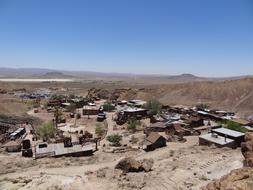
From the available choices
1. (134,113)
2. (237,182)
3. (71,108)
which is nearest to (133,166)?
(237,182)

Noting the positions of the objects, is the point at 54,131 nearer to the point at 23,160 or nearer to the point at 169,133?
the point at 23,160

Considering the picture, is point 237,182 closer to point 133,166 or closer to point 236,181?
point 236,181

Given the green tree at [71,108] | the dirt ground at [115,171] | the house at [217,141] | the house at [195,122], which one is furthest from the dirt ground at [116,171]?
the green tree at [71,108]

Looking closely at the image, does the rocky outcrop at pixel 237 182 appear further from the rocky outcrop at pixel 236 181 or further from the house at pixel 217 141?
the house at pixel 217 141

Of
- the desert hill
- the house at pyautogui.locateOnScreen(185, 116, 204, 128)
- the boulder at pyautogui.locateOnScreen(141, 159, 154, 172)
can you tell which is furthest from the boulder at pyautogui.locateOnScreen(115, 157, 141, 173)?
the desert hill

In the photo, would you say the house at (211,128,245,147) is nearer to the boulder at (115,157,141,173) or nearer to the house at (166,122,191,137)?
the house at (166,122,191,137)

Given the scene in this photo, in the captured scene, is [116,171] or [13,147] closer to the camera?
[116,171]
